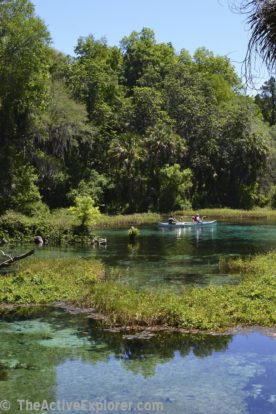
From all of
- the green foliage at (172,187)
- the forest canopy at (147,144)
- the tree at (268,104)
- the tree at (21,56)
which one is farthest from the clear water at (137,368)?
the tree at (268,104)

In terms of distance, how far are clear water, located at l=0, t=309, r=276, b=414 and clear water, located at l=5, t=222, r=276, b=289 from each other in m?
6.73

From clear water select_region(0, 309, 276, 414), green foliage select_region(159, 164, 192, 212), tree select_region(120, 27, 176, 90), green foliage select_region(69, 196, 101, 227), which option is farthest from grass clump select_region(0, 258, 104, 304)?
tree select_region(120, 27, 176, 90)

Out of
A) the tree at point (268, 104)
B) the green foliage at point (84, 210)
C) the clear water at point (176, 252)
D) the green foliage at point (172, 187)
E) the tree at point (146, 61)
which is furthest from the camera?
the tree at point (268, 104)

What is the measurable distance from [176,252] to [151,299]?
16047mm

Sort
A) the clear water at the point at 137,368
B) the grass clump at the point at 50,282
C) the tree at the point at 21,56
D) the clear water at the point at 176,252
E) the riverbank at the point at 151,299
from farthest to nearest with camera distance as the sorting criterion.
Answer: the tree at the point at 21,56 → the clear water at the point at 176,252 → the grass clump at the point at 50,282 → the riverbank at the point at 151,299 → the clear water at the point at 137,368

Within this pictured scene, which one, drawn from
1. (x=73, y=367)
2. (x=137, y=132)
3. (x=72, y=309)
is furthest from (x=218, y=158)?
(x=73, y=367)

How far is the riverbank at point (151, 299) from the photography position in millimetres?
15867

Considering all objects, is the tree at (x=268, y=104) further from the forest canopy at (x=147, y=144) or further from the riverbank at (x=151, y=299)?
the riverbank at (x=151, y=299)

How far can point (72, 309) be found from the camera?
1798cm

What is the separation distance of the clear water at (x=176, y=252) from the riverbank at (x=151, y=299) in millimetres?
1937

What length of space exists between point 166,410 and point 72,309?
27.1 feet

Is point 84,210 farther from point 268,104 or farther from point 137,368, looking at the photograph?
point 268,104

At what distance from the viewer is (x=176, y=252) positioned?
33.3 meters

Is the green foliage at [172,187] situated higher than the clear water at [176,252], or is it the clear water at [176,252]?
the green foliage at [172,187]
